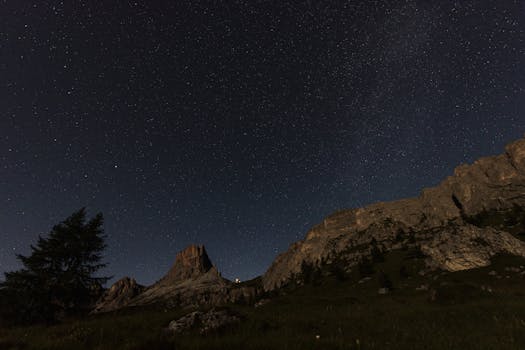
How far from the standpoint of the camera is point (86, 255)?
3041 cm

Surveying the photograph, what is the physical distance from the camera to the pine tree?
27344 millimetres

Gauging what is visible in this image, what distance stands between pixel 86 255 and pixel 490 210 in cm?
22941

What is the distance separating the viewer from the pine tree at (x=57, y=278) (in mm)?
27344

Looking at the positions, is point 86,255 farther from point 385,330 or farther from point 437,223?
point 437,223

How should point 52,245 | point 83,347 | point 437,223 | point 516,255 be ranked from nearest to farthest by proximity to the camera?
1. point 83,347
2. point 52,245
3. point 516,255
4. point 437,223

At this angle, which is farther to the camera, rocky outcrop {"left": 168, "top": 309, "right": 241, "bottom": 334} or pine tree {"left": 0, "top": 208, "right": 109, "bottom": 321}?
pine tree {"left": 0, "top": 208, "right": 109, "bottom": 321}

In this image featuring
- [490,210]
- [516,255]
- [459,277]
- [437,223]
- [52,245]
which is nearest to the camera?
[52,245]

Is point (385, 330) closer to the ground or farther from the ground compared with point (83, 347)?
closer to the ground

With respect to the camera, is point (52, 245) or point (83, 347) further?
point (52, 245)

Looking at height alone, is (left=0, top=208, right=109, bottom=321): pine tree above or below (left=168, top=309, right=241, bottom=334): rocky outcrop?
above

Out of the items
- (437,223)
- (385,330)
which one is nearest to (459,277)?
(385,330)

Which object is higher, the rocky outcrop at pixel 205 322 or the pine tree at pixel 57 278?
the pine tree at pixel 57 278

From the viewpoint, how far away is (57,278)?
2839cm

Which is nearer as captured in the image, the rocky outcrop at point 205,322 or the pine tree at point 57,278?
the rocky outcrop at point 205,322
